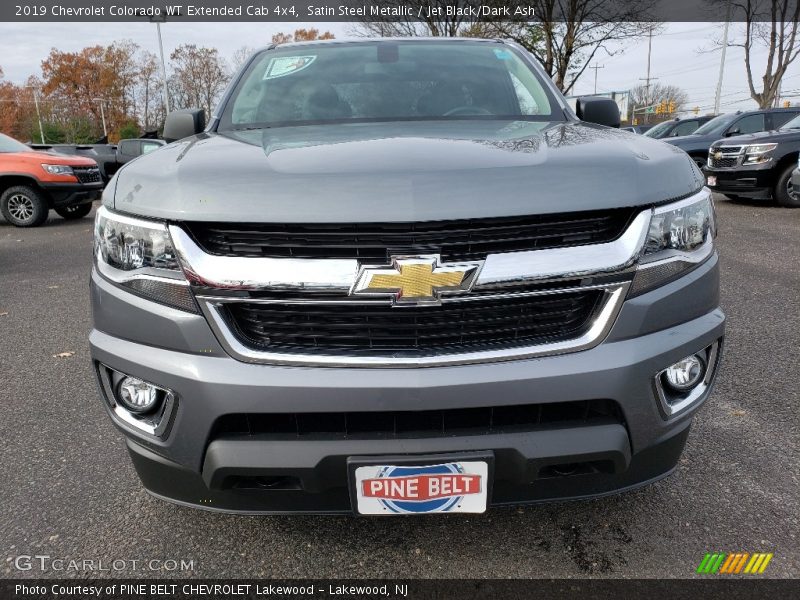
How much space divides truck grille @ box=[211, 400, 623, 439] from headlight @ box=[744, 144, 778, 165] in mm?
10217

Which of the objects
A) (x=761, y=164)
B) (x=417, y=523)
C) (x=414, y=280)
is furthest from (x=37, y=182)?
(x=761, y=164)

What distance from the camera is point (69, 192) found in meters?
10.6

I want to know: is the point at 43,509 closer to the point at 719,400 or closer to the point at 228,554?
the point at 228,554

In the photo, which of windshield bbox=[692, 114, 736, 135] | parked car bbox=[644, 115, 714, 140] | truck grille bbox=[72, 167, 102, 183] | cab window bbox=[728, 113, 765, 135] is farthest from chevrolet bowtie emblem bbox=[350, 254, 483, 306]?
parked car bbox=[644, 115, 714, 140]

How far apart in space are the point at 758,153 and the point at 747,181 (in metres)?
0.49

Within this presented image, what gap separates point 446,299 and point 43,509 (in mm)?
1793

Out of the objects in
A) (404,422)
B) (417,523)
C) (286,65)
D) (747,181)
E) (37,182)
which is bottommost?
(747,181)

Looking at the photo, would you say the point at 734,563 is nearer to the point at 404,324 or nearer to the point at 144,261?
the point at 404,324

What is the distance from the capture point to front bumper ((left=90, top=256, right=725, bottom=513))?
1604mm

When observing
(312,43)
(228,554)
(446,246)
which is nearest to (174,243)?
(446,246)

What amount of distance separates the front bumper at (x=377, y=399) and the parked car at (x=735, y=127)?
12.5m

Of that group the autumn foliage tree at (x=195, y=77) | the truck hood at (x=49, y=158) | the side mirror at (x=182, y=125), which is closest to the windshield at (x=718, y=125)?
the truck hood at (x=49, y=158)

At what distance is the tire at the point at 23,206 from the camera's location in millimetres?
10523

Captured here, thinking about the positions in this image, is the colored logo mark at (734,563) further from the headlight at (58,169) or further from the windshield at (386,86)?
the headlight at (58,169)
